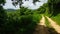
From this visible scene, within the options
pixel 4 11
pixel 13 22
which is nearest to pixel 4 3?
pixel 4 11

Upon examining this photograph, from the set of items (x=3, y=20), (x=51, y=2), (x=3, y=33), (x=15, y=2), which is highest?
(x=15, y=2)

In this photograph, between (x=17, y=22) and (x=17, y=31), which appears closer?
(x=17, y=31)

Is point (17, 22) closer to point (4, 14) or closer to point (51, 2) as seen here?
point (4, 14)

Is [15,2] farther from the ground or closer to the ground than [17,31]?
farther from the ground

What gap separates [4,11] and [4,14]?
10.5 inches

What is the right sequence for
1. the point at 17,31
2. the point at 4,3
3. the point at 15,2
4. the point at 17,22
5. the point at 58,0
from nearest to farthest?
the point at 4,3 < the point at 15,2 < the point at 17,31 < the point at 17,22 < the point at 58,0

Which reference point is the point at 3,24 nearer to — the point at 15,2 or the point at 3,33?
the point at 3,33

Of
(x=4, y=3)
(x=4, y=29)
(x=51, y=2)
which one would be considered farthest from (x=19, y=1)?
(x=51, y=2)

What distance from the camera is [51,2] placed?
4169cm

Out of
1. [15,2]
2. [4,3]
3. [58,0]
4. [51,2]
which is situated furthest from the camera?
[51,2]

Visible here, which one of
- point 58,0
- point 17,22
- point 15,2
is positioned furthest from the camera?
point 58,0

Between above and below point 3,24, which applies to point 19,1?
above

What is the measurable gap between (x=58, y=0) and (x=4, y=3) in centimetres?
2525

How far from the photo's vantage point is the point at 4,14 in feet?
48.3
